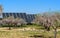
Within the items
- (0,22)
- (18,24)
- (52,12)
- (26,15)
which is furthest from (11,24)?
(52,12)

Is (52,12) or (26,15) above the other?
(52,12)

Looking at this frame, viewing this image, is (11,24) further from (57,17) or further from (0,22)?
(57,17)

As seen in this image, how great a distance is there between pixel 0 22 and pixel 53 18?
160 feet

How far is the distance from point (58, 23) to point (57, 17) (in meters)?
1.95

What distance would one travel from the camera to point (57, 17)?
32.2 m

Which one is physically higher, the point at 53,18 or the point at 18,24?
the point at 53,18

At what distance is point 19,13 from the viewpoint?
99562mm

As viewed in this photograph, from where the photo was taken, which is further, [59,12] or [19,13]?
[19,13]

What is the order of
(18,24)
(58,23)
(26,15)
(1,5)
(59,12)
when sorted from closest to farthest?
1. (58,23)
2. (59,12)
3. (1,5)
4. (18,24)
5. (26,15)

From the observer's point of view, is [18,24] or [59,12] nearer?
[59,12]

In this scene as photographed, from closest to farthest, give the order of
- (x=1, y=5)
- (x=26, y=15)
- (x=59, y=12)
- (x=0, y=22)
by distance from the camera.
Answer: (x=59, y=12), (x=1, y=5), (x=0, y=22), (x=26, y=15)

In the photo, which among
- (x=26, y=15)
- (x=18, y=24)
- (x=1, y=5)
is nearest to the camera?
(x=1, y=5)

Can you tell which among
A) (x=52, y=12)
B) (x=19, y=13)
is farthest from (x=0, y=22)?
(x=52, y=12)

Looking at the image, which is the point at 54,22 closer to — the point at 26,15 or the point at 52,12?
the point at 52,12
